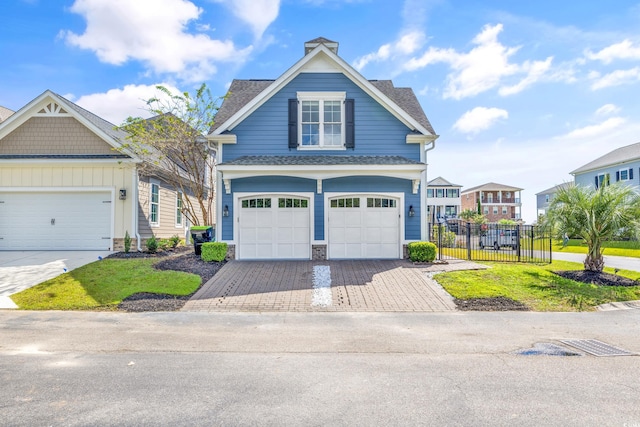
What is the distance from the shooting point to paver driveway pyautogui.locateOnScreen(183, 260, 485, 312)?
27.3ft

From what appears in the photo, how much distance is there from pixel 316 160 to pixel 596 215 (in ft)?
28.9

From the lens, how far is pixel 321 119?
14320 millimetres

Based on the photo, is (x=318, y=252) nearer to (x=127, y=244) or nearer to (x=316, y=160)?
(x=316, y=160)

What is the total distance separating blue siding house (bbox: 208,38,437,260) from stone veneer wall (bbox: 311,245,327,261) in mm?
36

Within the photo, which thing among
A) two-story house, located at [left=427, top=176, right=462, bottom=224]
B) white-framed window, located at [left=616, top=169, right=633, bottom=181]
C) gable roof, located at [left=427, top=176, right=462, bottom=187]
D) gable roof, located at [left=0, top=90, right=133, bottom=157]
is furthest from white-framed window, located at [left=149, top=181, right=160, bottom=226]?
gable roof, located at [left=427, top=176, right=462, bottom=187]

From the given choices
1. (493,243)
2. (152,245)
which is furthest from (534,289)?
(152,245)

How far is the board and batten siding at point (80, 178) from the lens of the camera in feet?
48.8

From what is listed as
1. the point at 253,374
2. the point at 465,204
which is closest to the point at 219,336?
the point at 253,374

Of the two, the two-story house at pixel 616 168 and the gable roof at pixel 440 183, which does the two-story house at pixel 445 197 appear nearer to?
the gable roof at pixel 440 183

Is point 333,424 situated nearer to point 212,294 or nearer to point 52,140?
point 212,294

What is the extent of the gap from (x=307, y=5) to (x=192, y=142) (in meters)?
6.89

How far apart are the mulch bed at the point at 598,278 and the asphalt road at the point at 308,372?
12.0 feet

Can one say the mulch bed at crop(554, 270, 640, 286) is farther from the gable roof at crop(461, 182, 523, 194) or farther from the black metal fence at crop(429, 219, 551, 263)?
the gable roof at crop(461, 182, 523, 194)

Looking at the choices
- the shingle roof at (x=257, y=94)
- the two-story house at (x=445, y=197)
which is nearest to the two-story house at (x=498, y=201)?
the two-story house at (x=445, y=197)
